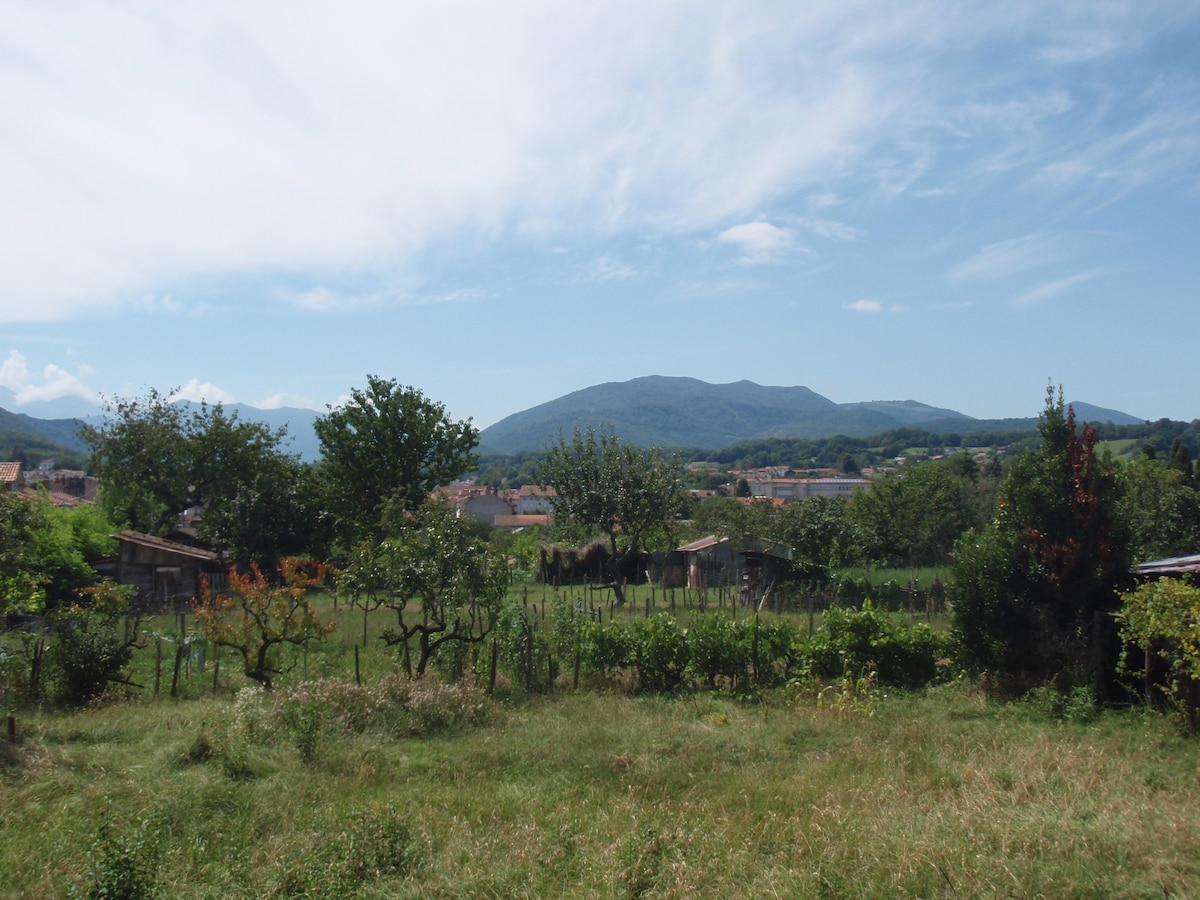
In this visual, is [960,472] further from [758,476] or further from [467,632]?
[758,476]

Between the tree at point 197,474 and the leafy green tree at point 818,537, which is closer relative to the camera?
the leafy green tree at point 818,537

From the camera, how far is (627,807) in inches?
318

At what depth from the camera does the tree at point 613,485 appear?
3142 centimetres

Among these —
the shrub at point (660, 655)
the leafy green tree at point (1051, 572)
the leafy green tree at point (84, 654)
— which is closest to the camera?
the leafy green tree at point (1051, 572)

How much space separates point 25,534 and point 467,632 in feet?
23.1

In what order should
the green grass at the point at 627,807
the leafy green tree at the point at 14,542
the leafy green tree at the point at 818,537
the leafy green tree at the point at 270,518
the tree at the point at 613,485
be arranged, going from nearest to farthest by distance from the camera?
1. the green grass at the point at 627,807
2. the leafy green tree at the point at 14,542
3. the leafy green tree at the point at 818,537
4. the tree at the point at 613,485
5. the leafy green tree at the point at 270,518

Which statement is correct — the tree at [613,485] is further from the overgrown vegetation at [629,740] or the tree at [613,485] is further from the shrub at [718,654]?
the shrub at [718,654]

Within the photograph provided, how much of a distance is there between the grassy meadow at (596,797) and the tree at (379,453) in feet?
85.7

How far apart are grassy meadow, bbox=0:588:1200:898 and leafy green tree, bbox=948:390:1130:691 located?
848 mm

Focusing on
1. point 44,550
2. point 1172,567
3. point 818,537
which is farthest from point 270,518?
point 1172,567

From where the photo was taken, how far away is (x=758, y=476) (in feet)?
543

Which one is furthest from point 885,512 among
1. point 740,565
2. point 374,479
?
point 374,479

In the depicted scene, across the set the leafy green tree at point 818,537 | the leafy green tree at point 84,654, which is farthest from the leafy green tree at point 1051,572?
the leafy green tree at point 818,537

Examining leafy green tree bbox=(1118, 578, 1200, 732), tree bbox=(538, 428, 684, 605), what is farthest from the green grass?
tree bbox=(538, 428, 684, 605)
